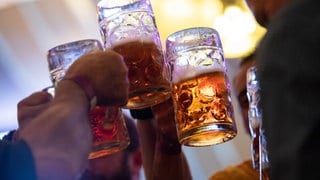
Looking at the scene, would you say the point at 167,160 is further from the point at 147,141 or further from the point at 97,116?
the point at 97,116

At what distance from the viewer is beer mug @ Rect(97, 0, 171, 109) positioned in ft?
2.72

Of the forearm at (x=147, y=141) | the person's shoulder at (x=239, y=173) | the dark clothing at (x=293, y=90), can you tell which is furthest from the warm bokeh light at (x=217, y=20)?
the dark clothing at (x=293, y=90)

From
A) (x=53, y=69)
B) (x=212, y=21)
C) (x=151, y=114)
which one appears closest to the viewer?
(x=53, y=69)

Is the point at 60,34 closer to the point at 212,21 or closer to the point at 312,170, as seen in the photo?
the point at 212,21

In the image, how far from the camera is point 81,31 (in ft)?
7.95

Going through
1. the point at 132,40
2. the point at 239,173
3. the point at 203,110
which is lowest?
the point at 239,173

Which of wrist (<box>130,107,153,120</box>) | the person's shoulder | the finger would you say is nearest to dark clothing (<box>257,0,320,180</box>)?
the finger

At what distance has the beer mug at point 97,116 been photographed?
0.81m

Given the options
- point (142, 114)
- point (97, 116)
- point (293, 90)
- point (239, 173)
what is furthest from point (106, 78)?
point (239, 173)

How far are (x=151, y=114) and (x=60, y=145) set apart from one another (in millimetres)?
301

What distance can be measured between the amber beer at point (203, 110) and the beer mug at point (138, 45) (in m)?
0.03

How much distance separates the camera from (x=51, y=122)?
74 cm

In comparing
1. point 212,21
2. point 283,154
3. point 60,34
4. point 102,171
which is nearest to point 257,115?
point 283,154

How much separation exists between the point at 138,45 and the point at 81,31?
1608mm
